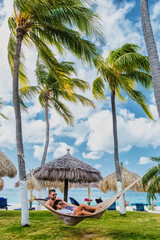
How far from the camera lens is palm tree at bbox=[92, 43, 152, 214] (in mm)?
5555

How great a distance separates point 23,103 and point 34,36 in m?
4.31

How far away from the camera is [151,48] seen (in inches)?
123

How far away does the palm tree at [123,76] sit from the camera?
555 centimetres

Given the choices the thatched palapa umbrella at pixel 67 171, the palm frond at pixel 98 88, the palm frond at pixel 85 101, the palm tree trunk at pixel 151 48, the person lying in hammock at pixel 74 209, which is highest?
the palm frond at pixel 85 101

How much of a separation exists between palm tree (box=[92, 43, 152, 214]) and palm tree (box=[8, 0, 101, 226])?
2.22 ft

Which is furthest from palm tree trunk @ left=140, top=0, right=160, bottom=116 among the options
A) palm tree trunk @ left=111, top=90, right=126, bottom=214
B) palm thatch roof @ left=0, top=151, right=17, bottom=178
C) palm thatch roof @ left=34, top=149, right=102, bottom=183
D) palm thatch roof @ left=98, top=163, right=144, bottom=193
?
palm thatch roof @ left=98, top=163, right=144, bottom=193

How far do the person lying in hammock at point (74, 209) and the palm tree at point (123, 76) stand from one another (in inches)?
96.2

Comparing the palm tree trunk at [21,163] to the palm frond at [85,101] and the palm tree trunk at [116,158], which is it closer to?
the palm tree trunk at [116,158]

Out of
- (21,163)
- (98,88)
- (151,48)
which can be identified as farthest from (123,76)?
(21,163)

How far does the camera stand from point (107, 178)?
9766mm

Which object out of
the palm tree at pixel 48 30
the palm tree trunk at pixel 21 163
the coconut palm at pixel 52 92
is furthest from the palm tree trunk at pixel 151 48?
the coconut palm at pixel 52 92

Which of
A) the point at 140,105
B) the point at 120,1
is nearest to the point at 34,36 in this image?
the point at 120,1

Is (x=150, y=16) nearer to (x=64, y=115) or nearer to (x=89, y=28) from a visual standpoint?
(x=89, y=28)

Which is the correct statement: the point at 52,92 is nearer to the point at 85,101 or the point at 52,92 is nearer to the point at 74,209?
the point at 85,101
